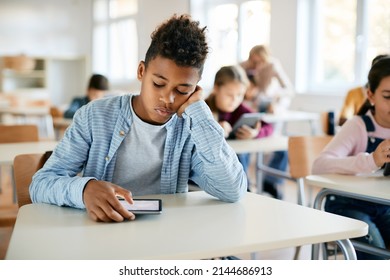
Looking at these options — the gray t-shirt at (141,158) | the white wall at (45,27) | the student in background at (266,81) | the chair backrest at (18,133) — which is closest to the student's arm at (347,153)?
the gray t-shirt at (141,158)

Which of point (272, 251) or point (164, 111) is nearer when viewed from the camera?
point (164, 111)

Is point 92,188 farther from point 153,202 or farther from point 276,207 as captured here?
point 276,207

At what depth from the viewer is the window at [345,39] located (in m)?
3.95

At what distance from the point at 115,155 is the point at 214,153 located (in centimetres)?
25

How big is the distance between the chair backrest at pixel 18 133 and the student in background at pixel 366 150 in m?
1.41

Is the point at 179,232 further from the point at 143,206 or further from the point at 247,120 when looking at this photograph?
the point at 247,120

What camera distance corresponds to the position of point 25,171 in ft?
4.83

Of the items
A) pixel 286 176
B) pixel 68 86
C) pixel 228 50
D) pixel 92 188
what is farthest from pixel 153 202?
pixel 68 86

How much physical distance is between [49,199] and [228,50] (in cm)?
470

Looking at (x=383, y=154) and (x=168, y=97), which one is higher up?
(x=168, y=97)

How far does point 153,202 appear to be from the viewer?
1190 mm

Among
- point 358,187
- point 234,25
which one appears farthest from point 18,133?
point 234,25

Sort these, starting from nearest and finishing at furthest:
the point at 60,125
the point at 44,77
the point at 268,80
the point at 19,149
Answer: the point at 19,149
the point at 60,125
the point at 268,80
the point at 44,77

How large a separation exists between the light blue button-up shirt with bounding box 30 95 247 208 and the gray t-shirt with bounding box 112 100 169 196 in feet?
0.07
